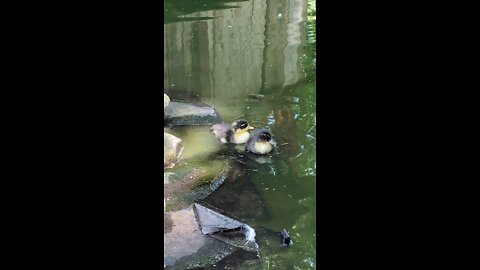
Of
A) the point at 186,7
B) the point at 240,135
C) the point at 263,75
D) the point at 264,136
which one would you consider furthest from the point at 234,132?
the point at 186,7

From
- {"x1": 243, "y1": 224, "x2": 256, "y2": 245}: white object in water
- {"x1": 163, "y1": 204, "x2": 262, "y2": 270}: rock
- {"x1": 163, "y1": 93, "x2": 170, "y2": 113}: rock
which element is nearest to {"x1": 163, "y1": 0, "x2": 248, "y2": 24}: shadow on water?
{"x1": 163, "y1": 93, "x2": 170, "y2": 113}: rock

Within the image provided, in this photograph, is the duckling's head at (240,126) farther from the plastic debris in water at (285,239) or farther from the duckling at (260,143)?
the plastic debris in water at (285,239)

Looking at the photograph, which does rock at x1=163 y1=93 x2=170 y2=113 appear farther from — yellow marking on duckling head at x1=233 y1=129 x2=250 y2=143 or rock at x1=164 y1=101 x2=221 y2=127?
yellow marking on duckling head at x1=233 y1=129 x2=250 y2=143

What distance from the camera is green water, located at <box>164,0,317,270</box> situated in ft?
8.05

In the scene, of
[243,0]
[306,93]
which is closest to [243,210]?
[306,93]

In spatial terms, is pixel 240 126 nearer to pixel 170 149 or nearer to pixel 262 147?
pixel 262 147

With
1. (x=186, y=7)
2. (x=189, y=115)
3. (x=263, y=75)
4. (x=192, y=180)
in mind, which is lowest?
(x=192, y=180)

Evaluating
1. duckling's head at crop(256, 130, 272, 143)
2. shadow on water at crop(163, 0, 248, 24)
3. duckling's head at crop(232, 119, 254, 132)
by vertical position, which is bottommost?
duckling's head at crop(256, 130, 272, 143)

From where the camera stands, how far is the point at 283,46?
2.64m

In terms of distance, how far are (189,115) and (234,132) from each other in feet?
0.67

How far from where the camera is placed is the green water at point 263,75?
8.05 ft

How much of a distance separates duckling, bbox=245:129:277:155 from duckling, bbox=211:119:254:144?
0.11 feet

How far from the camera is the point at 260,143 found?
2537mm

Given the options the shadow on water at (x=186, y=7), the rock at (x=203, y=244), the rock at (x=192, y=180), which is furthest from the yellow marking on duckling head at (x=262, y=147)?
the shadow on water at (x=186, y=7)
